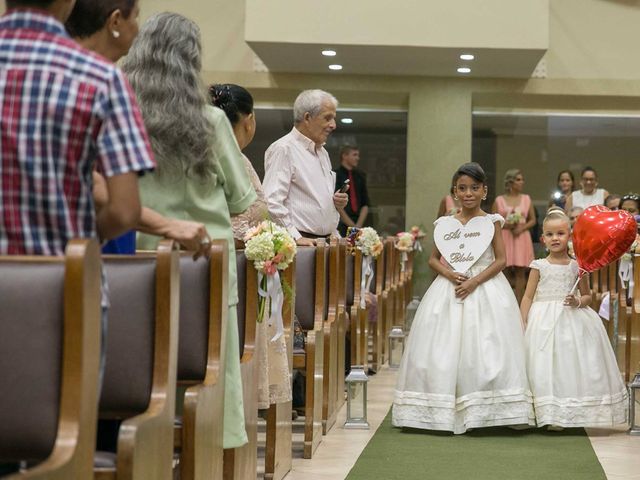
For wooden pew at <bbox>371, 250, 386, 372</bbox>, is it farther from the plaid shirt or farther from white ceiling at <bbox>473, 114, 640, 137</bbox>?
the plaid shirt

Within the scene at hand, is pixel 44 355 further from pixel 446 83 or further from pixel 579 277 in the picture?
pixel 446 83

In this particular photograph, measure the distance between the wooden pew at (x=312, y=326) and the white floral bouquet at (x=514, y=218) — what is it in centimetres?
831

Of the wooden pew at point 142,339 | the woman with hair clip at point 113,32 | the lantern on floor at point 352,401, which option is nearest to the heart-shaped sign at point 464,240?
the lantern on floor at point 352,401

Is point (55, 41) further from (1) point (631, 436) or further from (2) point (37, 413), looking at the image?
(1) point (631, 436)

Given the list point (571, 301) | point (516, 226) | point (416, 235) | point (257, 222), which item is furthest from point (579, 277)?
point (516, 226)

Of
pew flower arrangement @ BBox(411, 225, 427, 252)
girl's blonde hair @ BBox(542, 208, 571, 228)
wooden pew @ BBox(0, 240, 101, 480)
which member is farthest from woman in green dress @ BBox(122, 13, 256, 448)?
pew flower arrangement @ BBox(411, 225, 427, 252)

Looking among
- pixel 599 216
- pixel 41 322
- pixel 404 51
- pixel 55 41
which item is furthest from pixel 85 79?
pixel 404 51

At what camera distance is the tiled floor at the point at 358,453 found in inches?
216

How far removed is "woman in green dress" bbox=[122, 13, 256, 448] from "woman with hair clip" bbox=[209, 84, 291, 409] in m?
0.42

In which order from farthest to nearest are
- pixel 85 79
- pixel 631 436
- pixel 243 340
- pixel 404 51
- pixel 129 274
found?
pixel 404 51 < pixel 631 436 < pixel 243 340 < pixel 129 274 < pixel 85 79

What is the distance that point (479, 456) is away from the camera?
5.94 m

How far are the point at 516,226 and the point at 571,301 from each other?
26.3ft

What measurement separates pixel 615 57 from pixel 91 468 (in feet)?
46.1

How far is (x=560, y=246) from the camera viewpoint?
7109 millimetres
